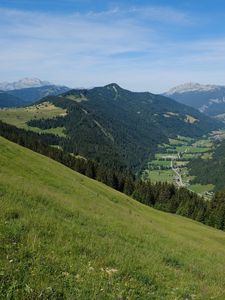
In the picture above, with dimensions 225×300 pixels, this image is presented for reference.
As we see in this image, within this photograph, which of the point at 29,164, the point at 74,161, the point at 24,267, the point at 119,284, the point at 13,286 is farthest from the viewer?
the point at 74,161

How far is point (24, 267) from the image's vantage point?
11.3 metres

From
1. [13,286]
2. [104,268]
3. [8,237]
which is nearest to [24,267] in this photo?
[13,286]

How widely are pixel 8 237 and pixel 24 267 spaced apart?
7.73 ft

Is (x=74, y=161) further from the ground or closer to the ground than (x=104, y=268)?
closer to the ground

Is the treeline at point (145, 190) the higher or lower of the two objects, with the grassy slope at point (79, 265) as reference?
lower

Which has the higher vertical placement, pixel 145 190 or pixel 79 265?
pixel 79 265

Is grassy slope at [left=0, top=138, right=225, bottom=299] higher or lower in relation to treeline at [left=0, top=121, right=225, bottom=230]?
higher

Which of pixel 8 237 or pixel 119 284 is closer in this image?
pixel 119 284

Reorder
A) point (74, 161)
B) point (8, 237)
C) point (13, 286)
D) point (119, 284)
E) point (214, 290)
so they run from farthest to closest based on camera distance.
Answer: point (74, 161)
point (214, 290)
point (8, 237)
point (119, 284)
point (13, 286)

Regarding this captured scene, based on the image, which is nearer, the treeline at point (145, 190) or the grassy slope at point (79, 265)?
the grassy slope at point (79, 265)

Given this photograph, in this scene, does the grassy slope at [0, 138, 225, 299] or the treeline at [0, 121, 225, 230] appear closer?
the grassy slope at [0, 138, 225, 299]

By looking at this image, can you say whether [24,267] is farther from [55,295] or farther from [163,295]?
[163,295]

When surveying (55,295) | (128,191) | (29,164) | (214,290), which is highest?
(55,295)

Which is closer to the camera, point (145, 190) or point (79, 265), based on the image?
point (79, 265)
